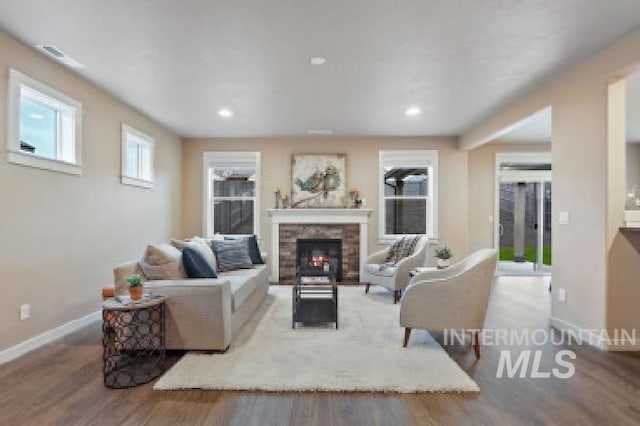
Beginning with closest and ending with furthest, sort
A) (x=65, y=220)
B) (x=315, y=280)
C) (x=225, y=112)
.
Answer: (x=65, y=220)
(x=315, y=280)
(x=225, y=112)

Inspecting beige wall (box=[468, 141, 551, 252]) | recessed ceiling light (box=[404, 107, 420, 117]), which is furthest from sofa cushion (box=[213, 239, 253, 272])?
beige wall (box=[468, 141, 551, 252])

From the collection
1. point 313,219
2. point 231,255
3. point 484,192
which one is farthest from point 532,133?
point 231,255

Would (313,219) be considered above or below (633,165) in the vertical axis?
below

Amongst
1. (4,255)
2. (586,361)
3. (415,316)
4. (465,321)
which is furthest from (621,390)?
(4,255)

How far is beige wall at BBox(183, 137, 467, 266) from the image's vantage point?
6688 mm

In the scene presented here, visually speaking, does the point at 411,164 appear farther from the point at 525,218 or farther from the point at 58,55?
the point at 58,55

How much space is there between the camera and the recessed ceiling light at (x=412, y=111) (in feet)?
16.3

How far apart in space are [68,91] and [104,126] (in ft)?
2.21

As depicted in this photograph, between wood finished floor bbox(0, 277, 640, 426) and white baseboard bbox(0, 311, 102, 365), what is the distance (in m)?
0.12

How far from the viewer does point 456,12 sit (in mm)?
2582

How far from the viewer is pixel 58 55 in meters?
3.31

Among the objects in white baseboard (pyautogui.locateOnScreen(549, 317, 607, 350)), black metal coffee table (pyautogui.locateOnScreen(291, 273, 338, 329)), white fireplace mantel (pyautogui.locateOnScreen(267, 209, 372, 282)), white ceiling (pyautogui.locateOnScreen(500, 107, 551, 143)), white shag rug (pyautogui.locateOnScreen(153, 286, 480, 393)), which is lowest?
white shag rug (pyautogui.locateOnScreen(153, 286, 480, 393))

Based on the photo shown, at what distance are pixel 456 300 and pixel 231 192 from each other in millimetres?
4935

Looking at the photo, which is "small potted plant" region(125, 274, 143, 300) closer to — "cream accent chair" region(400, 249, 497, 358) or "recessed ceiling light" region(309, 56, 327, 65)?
"cream accent chair" region(400, 249, 497, 358)
